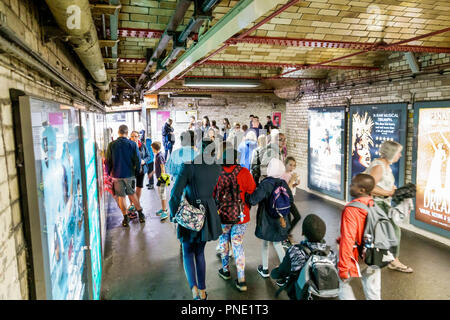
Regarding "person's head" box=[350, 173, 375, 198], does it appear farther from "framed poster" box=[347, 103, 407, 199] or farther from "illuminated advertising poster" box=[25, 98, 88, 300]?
"framed poster" box=[347, 103, 407, 199]

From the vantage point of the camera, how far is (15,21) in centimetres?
156

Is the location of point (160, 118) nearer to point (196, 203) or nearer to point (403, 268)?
point (196, 203)

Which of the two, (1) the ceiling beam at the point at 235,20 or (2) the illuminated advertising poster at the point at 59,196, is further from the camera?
(1) the ceiling beam at the point at 235,20

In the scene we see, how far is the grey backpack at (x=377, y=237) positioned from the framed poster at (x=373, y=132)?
3.64 m

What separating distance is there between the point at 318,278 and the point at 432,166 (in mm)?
4046

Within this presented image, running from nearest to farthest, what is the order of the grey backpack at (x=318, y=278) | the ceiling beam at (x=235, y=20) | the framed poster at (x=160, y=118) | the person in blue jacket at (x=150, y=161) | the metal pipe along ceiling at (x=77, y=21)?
the metal pipe along ceiling at (x=77, y=21) < the ceiling beam at (x=235, y=20) < the grey backpack at (x=318, y=278) < the person in blue jacket at (x=150, y=161) < the framed poster at (x=160, y=118)

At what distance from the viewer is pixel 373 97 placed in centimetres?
669

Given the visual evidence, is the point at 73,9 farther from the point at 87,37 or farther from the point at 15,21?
the point at 87,37

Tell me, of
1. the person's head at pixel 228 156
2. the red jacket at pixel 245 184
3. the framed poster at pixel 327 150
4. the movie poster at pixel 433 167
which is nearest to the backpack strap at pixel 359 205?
the red jacket at pixel 245 184

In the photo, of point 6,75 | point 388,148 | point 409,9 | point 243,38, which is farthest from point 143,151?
point 6,75

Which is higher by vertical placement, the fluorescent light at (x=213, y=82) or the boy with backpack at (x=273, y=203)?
the fluorescent light at (x=213, y=82)

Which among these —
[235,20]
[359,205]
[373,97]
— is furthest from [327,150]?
[235,20]

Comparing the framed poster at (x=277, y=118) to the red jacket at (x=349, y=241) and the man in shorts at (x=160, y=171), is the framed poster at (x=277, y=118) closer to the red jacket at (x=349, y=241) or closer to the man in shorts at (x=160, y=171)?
the man in shorts at (x=160, y=171)

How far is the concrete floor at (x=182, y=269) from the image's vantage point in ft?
12.2
